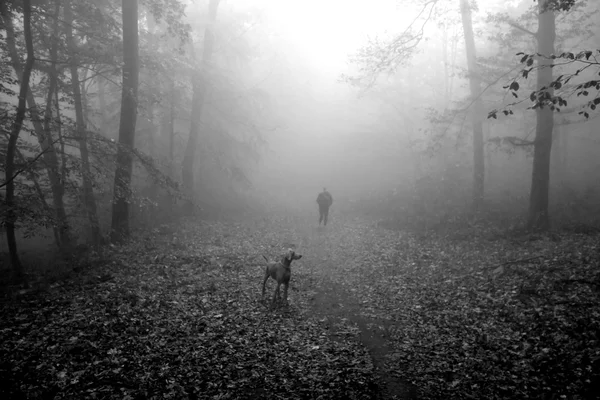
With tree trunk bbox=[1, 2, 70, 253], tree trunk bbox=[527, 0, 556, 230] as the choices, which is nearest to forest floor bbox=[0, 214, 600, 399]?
tree trunk bbox=[527, 0, 556, 230]

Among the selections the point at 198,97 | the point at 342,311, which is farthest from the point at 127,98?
the point at 342,311

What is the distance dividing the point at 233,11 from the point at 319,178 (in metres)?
18.9

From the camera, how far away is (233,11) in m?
23.8

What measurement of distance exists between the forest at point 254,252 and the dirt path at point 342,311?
6 cm

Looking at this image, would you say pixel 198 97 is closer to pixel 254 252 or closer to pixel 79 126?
pixel 79 126

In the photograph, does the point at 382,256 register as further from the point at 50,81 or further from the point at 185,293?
the point at 50,81

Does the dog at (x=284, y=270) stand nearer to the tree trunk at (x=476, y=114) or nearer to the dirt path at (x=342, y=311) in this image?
the dirt path at (x=342, y=311)

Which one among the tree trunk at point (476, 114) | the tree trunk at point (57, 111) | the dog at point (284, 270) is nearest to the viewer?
the dog at point (284, 270)

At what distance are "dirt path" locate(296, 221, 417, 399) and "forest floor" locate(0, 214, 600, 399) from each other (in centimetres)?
4

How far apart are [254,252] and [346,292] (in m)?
5.28

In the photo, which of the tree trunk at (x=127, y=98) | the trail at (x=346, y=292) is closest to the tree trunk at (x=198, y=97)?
the tree trunk at (x=127, y=98)

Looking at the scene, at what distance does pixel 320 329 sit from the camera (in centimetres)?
751

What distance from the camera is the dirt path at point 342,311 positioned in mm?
5629

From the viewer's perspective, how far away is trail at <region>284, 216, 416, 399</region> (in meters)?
5.93
